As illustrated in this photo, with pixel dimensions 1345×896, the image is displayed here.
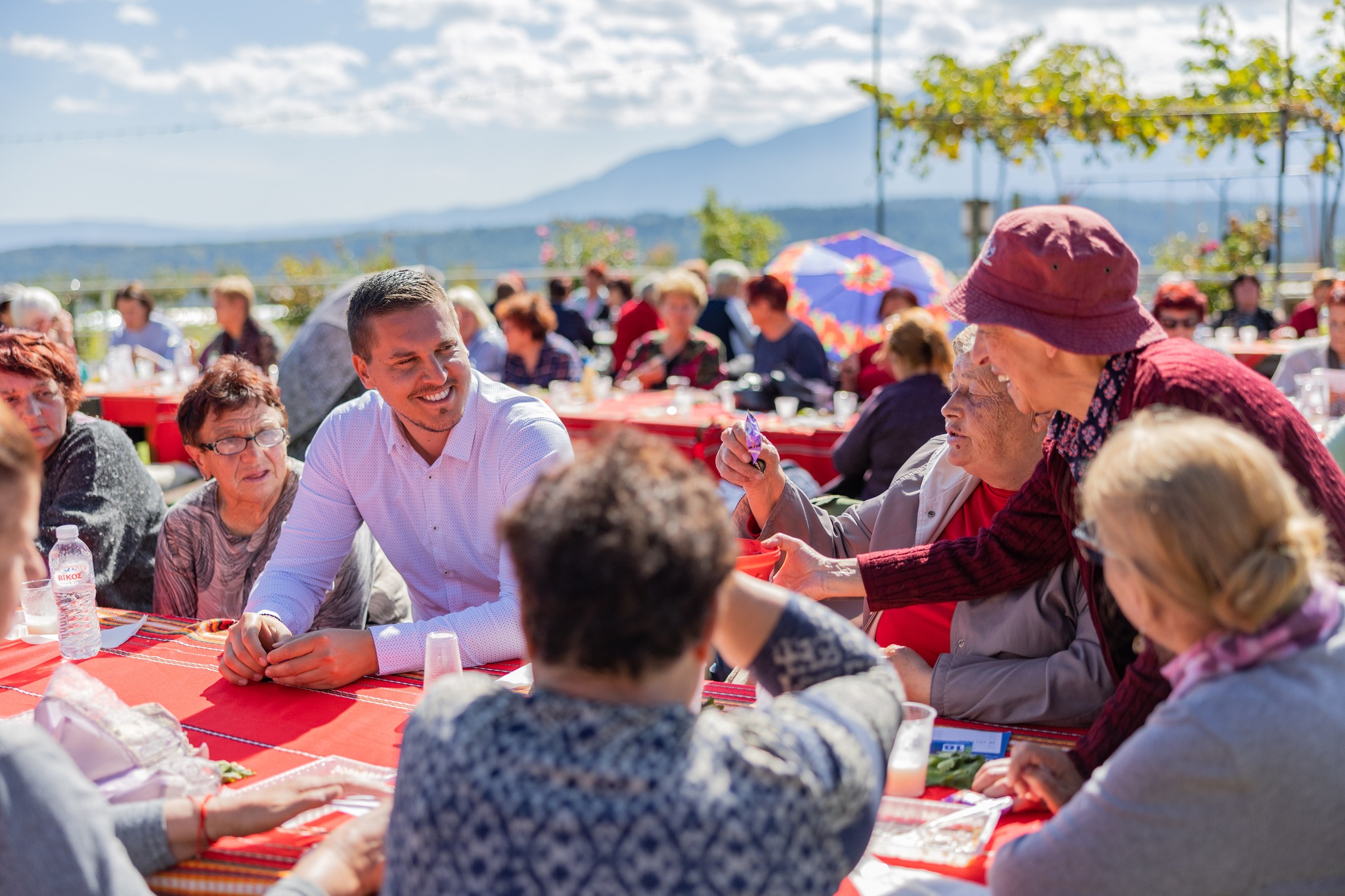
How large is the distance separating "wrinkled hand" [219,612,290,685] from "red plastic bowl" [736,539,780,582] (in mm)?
1024

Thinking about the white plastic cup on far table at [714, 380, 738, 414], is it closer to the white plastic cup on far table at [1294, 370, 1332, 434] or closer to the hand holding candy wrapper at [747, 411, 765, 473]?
the white plastic cup on far table at [1294, 370, 1332, 434]

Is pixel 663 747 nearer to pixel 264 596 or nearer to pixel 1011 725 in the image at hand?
pixel 1011 725

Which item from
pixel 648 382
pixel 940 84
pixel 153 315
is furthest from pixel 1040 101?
pixel 153 315

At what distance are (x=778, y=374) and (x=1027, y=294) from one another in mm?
5007

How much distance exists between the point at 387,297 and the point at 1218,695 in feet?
6.94

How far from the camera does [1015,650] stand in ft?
7.33

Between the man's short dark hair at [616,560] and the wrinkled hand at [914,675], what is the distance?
1130 millimetres

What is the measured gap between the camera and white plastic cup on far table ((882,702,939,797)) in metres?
1.70

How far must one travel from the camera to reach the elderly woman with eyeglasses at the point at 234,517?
2906 millimetres

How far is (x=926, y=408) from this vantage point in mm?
4723

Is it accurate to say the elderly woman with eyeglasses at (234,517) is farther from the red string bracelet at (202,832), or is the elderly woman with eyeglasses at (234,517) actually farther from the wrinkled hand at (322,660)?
the red string bracelet at (202,832)

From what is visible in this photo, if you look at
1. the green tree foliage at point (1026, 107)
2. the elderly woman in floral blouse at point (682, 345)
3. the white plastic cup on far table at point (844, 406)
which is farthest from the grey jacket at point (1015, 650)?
the green tree foliage at point (1026, 107)

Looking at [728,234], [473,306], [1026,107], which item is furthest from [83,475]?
[728,234]

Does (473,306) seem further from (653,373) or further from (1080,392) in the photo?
(1080,392)
